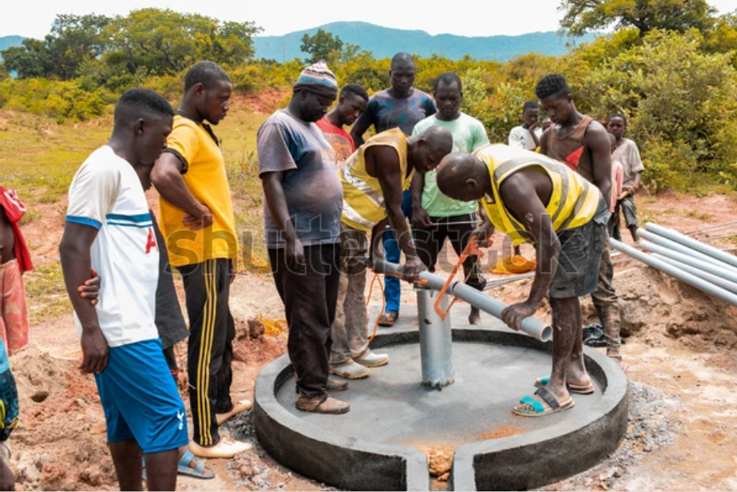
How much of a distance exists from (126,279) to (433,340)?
7.02ft

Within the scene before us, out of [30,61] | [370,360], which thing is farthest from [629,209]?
[30,61]

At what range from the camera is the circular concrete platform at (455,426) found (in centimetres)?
314

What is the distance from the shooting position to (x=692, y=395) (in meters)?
4.28

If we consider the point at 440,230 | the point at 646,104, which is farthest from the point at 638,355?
the point at 646,104

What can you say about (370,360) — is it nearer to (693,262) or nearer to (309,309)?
(309,309)

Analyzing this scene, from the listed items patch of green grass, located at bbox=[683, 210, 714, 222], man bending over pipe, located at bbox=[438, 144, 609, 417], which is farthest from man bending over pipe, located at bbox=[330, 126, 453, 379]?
patch of green grass, located at bbox=[683, 210, 714, 222]

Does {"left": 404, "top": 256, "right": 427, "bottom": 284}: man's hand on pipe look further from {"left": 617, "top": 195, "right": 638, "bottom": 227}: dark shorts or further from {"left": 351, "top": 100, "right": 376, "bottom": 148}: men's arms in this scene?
{"left": 617, "top": 195, "right": 638, "bottom": 227}: dark shorts

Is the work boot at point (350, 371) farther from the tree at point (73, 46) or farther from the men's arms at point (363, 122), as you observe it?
the tree at point (73, 46)

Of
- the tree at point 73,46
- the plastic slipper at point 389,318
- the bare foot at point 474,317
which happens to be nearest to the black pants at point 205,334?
the plastic slipper at point 389,318

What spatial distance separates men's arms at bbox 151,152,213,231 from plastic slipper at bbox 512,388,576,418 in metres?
Answer: 1.98

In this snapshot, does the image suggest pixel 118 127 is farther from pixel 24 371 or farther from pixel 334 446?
pixel 24 371

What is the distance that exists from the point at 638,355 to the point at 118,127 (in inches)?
165

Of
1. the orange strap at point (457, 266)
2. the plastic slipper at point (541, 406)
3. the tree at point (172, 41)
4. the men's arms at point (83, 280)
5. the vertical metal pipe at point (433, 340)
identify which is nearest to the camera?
the men's arms at point (83, 280)

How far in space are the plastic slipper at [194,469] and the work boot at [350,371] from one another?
3.99ft
